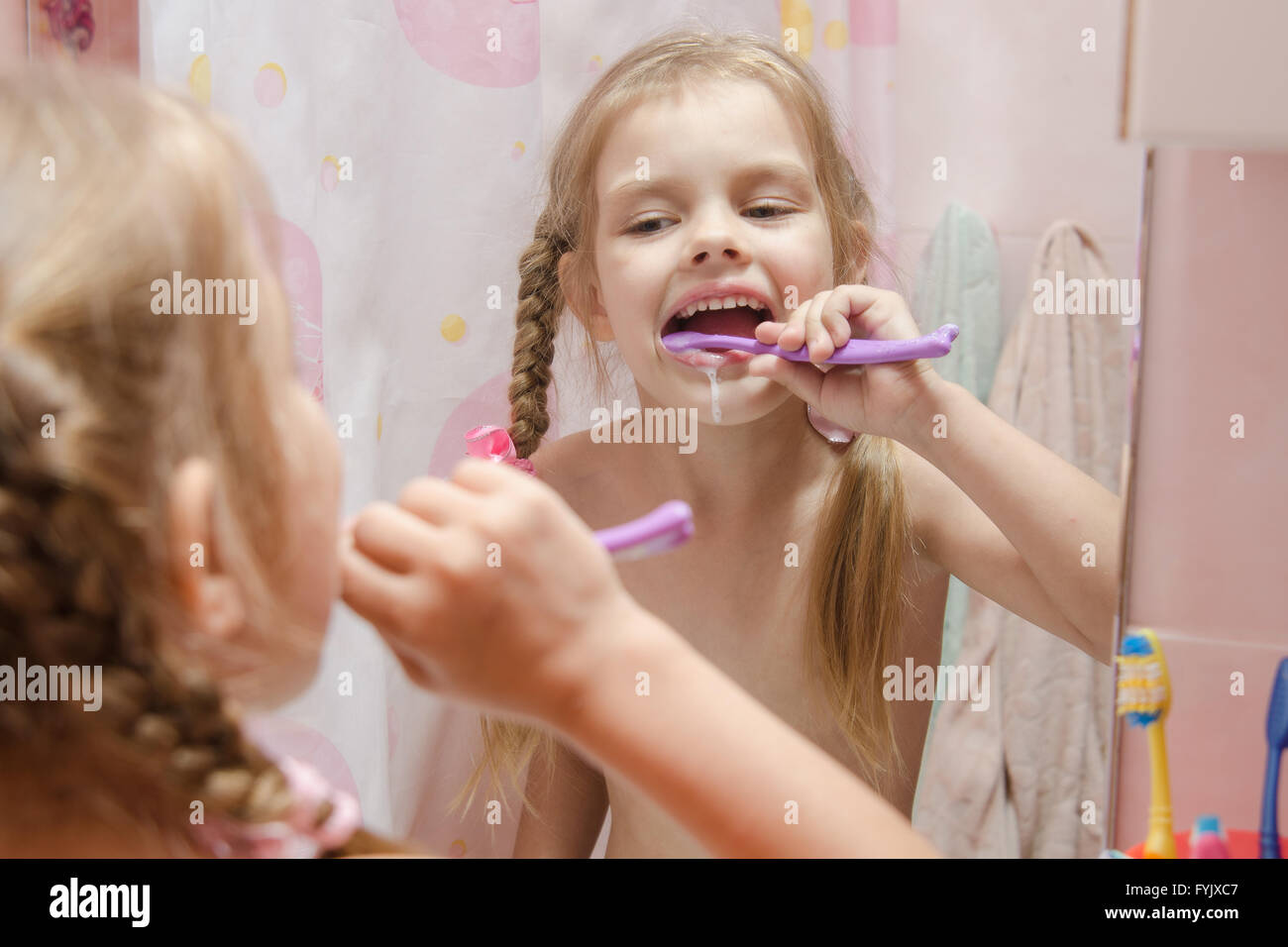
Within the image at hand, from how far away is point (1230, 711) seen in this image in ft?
1.52

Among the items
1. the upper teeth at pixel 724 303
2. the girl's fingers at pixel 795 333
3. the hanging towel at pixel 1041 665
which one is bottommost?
the hanging towel at pixel 1041 665

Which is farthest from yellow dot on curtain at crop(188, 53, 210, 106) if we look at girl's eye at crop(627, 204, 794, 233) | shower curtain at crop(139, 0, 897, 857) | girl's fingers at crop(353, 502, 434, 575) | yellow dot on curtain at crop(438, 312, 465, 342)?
girl's fingers at crop(353, 502, 434, 575)

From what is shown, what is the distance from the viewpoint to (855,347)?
2.38 ft

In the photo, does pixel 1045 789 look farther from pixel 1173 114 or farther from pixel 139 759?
pixel 139 759

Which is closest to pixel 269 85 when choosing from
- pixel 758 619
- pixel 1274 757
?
pixel 758 619

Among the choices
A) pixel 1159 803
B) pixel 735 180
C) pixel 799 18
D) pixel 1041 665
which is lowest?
pixel 1041 665

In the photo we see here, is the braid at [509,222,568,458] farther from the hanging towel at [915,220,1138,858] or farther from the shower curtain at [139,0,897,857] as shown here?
the hanging towel at [915,220,1138,858]

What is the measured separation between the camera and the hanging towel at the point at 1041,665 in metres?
0.92

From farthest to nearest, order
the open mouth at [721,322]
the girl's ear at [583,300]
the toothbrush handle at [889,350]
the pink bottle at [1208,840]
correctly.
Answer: the girl's ear at [583,300] < the open mouth at [721,322] < the toothbrush handle at [889,350] < the pink bottle at [1208,840]

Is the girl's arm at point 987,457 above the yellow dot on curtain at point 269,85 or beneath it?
beneath

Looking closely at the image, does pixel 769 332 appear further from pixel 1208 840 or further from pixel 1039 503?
pixel 1208 840

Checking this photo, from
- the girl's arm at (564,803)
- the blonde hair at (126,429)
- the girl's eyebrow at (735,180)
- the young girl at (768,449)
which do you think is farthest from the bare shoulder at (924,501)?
the blonde hair at (126,429)

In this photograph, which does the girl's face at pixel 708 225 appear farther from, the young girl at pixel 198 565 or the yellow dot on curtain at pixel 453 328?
the young girl at pixel 198 565

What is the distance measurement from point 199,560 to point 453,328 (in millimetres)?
622
